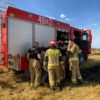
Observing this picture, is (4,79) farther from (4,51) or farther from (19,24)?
(19,24)

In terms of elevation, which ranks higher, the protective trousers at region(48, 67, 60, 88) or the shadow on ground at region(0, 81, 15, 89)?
the protective trousers at region(48, 67, 60, 88)

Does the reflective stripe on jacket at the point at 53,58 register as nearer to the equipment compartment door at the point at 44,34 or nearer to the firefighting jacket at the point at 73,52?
the firefighting jacket at the point at 73,52

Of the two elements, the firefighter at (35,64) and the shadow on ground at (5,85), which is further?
the firefighter at (35,64)

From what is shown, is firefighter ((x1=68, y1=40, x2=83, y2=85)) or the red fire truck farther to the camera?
firefighter ((x1=68, y1=40, x2=83, y2=85))

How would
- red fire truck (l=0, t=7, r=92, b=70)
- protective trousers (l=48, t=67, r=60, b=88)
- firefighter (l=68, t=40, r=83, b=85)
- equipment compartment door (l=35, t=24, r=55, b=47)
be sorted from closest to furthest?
1. protective trousers (l=48, t=67, r=60, b=88)
2. red fire truck (l=0, t=7, r=92, b=70)
3. firefighter (l=68, t=40, r=83, b=85)
4. equipment compartment door (l=35, t=24, r=55, b=47)

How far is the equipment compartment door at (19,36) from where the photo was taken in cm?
882

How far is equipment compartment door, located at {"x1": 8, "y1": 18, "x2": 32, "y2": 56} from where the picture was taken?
8.82 m

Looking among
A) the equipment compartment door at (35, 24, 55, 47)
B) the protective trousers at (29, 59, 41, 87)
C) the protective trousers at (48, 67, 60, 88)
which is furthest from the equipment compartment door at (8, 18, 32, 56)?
the protective trousers at (48, 67, 60, 88)

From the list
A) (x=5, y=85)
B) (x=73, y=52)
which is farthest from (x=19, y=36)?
(x=73, y=52)

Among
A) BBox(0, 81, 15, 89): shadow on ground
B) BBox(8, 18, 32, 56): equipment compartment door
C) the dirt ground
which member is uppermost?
BBox(8, 18, 32, 56): equipment compartment door

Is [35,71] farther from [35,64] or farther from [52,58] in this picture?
[52,58]

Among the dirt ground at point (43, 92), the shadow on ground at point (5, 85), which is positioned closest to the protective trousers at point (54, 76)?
the dirt ground at point (43, 92)

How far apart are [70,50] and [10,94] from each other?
10.4ft

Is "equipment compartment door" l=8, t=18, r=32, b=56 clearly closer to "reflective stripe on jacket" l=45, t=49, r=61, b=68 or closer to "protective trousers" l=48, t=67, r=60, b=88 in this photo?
"reflective stripe on jacket" l=45, t=49, r=61, b=68
